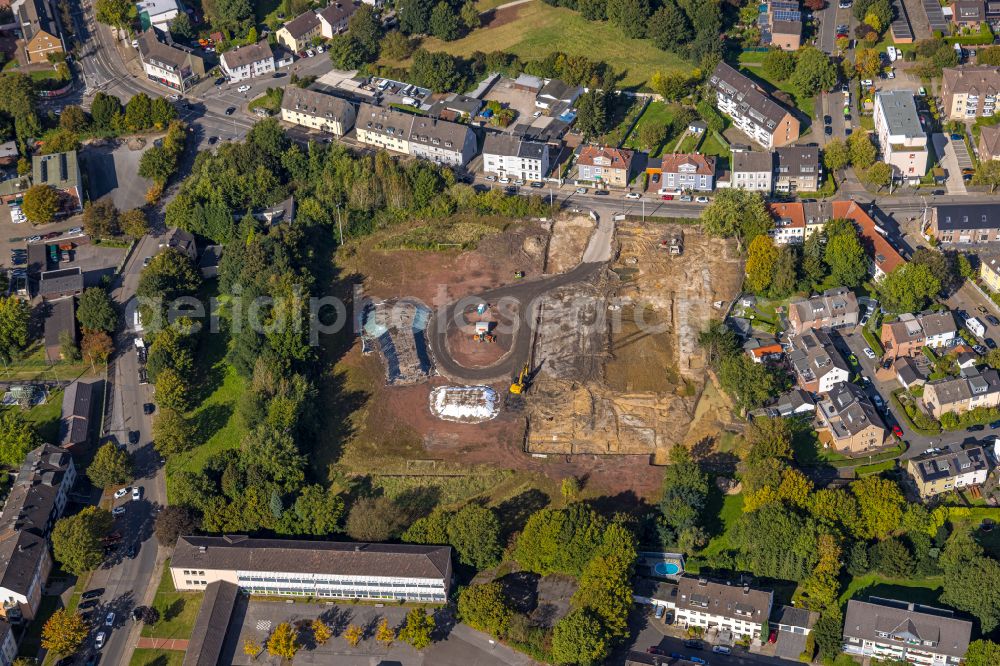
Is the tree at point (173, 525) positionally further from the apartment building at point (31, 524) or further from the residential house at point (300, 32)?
the residential house at point (300, 32)

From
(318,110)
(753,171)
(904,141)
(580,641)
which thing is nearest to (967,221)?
(904,141)

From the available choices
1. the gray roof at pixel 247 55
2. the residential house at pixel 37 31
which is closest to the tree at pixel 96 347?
the gray roof at pixel 247 55

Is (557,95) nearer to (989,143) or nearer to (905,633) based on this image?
(989,143)

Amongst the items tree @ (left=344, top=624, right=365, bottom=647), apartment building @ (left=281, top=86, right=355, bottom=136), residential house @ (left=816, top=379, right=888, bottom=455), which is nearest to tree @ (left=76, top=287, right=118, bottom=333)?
apartment building @ (left=281, top=86, right=355, bottom=136)

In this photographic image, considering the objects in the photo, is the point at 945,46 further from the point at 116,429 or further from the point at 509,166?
the point at 116,429

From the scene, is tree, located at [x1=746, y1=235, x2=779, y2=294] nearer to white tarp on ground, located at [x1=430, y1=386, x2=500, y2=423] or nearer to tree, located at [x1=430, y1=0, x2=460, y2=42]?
white tarp on ground, located at [x1=430, y1=386, x2=500, y2=423]
